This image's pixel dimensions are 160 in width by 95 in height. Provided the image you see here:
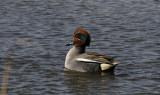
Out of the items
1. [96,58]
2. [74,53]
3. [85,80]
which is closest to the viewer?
[85,80]

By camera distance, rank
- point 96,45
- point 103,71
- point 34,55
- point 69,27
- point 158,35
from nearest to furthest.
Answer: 1. point 103,71
2. point 34,55
3. point 96,45
4. point 158,35
5. point 69,27

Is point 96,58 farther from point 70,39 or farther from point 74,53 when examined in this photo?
point 70,39

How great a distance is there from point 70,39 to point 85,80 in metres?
3.88

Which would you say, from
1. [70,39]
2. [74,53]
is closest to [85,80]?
[74,53]

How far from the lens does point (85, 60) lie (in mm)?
10195

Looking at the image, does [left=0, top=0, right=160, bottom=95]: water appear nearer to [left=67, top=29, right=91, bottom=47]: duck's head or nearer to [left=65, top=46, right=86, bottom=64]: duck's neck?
[left=65, top=46, right=86, bottom=64]: duck's neck

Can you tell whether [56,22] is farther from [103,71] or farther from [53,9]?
[103,71]

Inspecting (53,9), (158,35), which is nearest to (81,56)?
(158,35)

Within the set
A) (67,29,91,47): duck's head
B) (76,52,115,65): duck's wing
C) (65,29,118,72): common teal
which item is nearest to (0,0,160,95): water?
(65,29,118,72): common teal

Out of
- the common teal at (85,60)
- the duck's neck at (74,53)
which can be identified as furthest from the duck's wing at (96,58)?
the duck's neck at (74,53)

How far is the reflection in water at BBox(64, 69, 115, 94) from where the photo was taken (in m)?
8.96

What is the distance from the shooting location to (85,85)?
30.3 ft

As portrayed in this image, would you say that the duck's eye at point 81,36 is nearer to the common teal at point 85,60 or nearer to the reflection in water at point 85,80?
the common teal at point 85,60

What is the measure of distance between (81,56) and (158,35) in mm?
4235
